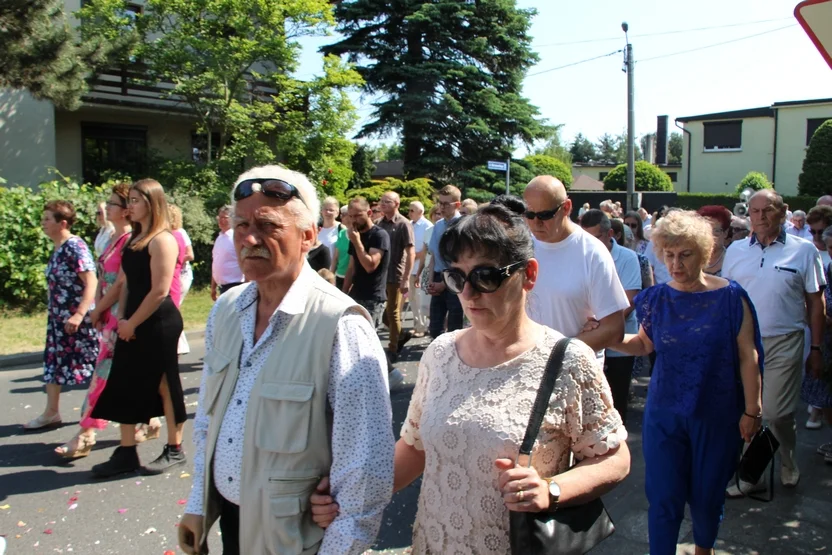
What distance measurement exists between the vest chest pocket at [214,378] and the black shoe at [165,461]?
10.4 feet

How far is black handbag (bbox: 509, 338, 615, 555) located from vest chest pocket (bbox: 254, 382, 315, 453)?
2.02ft

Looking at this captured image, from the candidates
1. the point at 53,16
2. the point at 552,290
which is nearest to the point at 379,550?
the point at 552,290

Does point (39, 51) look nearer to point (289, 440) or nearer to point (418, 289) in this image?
point (418, 289)

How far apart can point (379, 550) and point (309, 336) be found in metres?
2.35

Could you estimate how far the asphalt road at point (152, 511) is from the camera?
13.2 feet

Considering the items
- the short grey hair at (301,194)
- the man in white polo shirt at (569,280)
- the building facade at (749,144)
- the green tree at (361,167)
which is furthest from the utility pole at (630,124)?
the building facade at (749,144)

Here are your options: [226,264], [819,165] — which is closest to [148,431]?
[226,264]

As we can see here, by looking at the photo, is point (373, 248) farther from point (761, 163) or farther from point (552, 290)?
point (761, 163)

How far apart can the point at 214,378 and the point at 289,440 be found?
0.40 m

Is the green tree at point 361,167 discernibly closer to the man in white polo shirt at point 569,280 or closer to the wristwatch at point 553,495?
the man in white polo shirt at point 569,280

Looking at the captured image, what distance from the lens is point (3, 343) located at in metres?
9.55

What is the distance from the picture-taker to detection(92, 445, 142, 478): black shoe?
499 cm

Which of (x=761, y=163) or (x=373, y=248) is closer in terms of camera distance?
(x=373, y=248)

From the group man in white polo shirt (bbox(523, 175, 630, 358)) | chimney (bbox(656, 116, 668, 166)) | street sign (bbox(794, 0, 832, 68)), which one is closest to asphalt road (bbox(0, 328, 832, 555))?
man in white polo shirt (bbox(523, 175, 630, 358))
